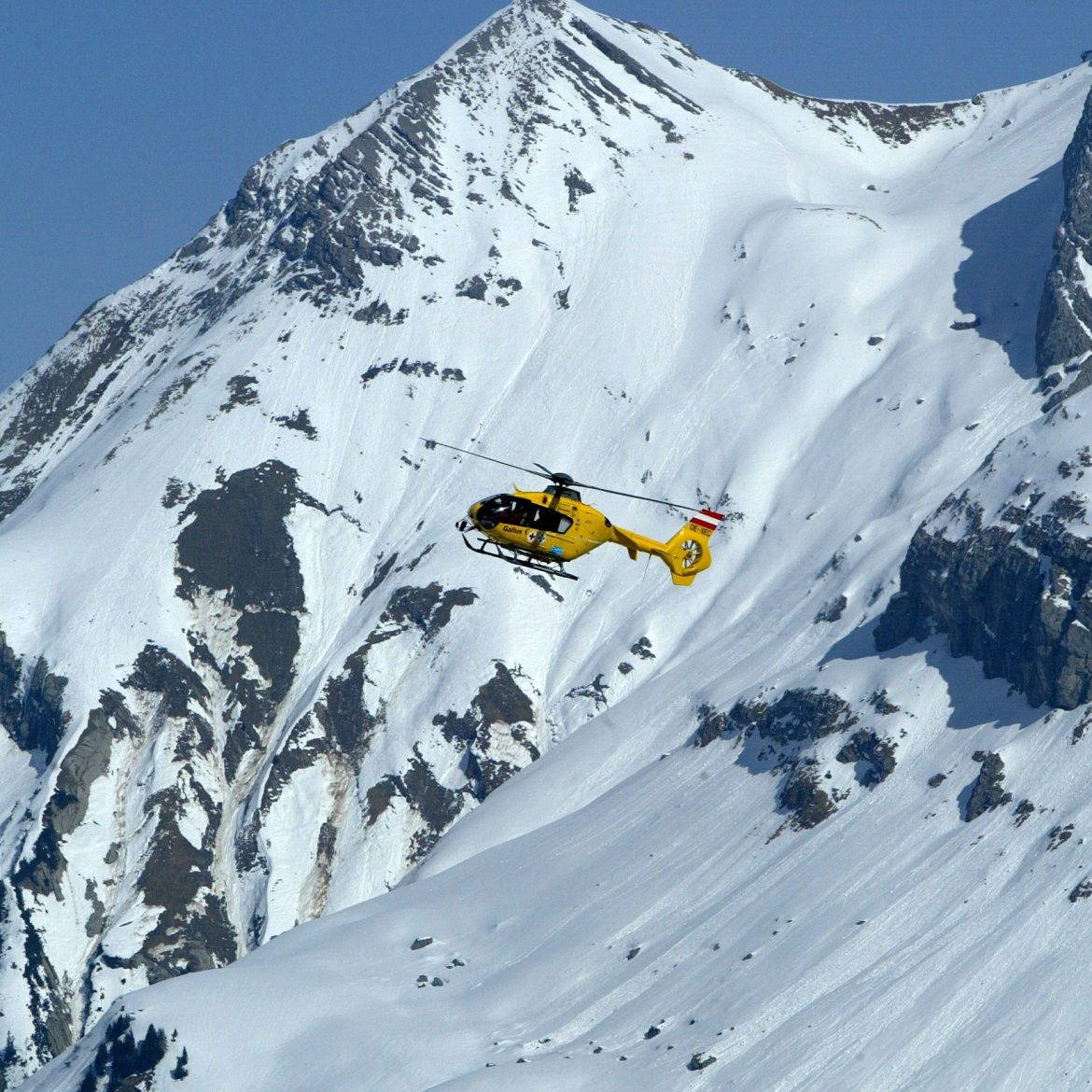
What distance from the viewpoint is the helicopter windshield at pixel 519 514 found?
91.0 m

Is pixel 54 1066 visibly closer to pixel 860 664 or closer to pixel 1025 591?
pixel 860 664

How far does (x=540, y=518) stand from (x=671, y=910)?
91.3 metres

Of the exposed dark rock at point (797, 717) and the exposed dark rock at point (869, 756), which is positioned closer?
the exposed dark rock at point (869, 756)

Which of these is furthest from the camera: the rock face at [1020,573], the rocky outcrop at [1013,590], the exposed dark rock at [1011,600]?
the rock face at [1020,573]

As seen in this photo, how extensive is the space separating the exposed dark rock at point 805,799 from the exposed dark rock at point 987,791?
13.9 meters

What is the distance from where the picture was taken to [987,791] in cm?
17112

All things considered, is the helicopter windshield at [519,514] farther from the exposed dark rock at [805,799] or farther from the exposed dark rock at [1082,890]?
the exposed dark rock at [805,799]

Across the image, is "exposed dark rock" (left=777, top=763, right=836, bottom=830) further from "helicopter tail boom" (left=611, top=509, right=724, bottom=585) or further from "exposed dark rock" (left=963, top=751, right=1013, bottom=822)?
"helicopter tail boom" (left=611, top=509, right=724, bottom=585)

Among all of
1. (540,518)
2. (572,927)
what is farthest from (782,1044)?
(540,518)

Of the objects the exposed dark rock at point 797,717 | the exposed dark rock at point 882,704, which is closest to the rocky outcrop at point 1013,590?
the exposed dark rock at point 882,704

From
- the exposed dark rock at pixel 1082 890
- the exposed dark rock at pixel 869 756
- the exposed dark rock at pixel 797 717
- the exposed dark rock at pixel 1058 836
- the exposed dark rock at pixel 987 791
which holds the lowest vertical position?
the exposed dark rock at pixel 1082 890

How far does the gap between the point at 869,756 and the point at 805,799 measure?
7507mm

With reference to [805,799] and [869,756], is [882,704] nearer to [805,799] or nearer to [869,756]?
[869,756]

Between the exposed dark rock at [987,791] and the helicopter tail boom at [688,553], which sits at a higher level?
the helicopter tail boom at [688,553]
